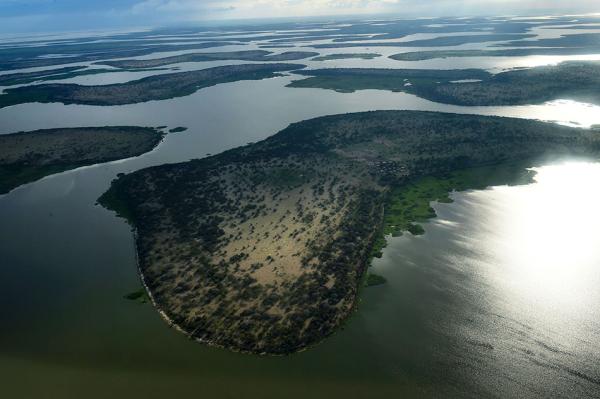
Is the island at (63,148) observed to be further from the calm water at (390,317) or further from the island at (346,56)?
the island at (346,56)

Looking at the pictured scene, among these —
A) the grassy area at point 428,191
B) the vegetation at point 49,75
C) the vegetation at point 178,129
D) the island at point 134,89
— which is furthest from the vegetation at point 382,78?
the vegetation at point 49,75

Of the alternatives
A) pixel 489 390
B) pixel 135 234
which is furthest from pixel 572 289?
pixel 135 234

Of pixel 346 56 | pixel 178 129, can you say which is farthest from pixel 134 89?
pixel 346 56

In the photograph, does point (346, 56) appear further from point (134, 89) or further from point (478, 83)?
point (134, 89)

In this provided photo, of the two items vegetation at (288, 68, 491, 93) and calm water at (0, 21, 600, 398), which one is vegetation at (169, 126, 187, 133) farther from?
vegetation at (288, 68, 491, 93)

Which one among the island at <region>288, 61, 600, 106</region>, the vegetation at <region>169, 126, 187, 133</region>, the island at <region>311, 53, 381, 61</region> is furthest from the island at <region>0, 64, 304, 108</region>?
the vegetation at <region>169, 126, 187, 133</region>

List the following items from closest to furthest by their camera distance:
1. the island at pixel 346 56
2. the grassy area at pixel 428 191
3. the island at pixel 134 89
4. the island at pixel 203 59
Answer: the grassy area at pixel 428 191 → the island at pixel 134 89 → the island at pixel 346 56 → the island at pixel 203 59
